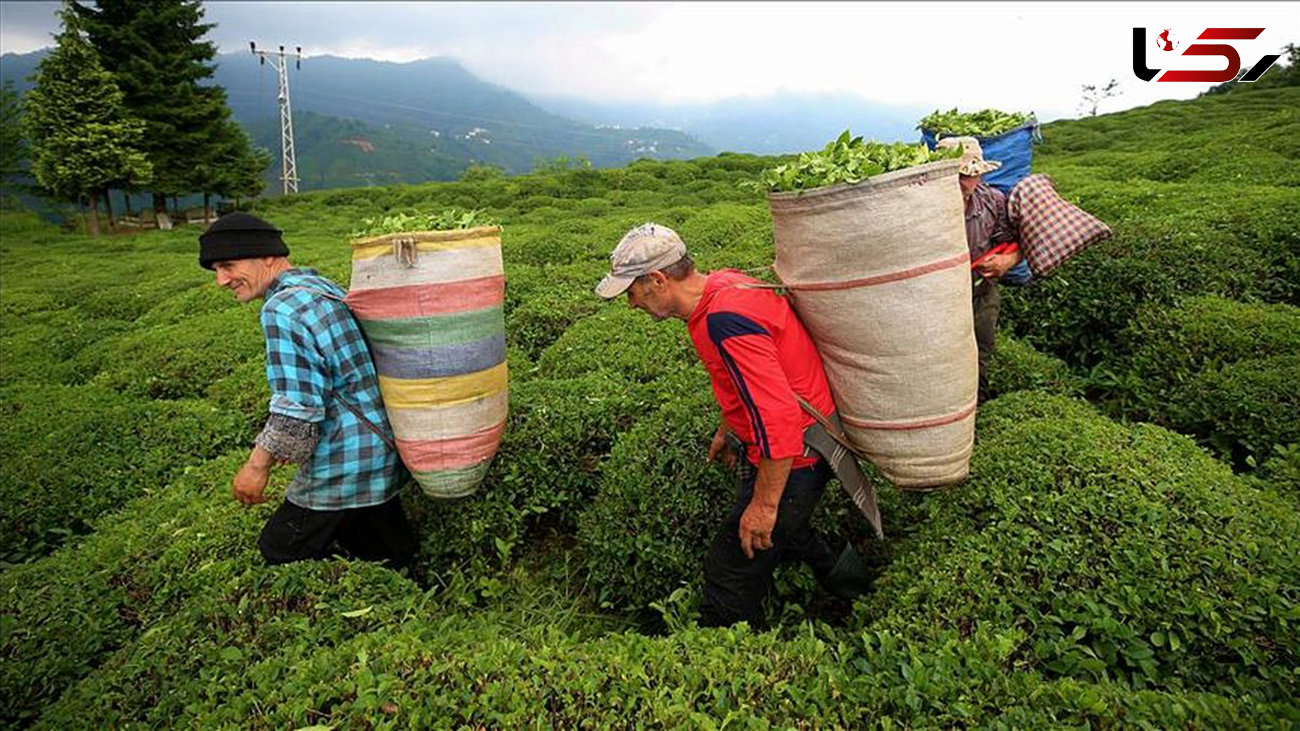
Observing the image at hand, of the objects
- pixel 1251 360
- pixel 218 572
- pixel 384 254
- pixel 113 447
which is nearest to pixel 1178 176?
pixel 1251 360

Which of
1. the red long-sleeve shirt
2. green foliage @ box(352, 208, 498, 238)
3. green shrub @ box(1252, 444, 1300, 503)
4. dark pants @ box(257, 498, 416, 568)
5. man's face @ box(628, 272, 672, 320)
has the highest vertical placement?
green foliage @ box(352, 208, 498, 238)

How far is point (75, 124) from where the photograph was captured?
28344mm

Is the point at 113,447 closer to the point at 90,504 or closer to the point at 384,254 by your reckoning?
the point at 90,504

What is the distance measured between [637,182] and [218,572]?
24454 millimetres

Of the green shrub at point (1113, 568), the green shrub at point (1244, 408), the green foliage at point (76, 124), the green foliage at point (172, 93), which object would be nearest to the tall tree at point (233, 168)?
the green foliage at point (172, 93)

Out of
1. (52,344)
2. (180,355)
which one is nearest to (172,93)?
(52,344)

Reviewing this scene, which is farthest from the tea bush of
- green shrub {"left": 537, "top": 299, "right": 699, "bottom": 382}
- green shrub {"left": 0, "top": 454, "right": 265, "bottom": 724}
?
green shrub {"left": 537, "top": 299, "right": 699, "bottom": 382}

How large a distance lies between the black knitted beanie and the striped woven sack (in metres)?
0.44

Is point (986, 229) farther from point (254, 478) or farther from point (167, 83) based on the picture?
point (167, 83)

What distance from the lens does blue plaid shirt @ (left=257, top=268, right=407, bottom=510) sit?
3416 millimetres

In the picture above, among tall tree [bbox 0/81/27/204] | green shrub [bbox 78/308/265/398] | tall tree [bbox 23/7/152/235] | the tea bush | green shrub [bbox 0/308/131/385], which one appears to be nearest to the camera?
the tea bush

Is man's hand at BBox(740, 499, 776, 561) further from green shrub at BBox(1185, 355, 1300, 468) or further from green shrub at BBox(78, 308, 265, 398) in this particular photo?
green shrub at BBox(78, 308, 265, 398)

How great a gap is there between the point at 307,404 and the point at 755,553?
2368mm

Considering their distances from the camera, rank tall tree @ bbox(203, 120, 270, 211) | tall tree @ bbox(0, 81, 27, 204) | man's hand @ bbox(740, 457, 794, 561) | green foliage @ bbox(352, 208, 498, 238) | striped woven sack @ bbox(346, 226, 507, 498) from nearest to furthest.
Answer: man's hand @ bbox(740, 457, 794, 561) < striped woven sack @ bbox(346, 226, 507, 498) < green foliage @ bbox(352, 208, 498, 238) < tall tree @ bbox(203, 120, 270, 211) < tall tree @ bbox(0, 81, 27, 204)
